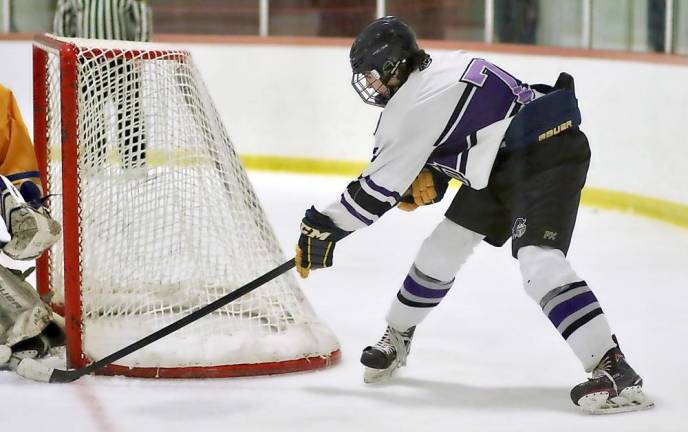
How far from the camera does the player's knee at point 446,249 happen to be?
2975 millimetres

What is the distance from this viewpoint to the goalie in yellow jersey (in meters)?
3.01

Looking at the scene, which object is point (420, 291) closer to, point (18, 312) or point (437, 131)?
point (437, 131)

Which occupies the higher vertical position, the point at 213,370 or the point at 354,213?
the point at 354,213

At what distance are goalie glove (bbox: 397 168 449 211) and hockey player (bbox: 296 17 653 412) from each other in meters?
Result: 0.02

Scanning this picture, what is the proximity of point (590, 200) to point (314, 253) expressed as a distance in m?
3.28

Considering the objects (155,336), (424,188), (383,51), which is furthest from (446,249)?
(155,336)

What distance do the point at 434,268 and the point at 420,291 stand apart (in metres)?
0.07

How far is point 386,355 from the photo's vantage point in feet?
9.83

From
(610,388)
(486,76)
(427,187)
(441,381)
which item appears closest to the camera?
(610,388)

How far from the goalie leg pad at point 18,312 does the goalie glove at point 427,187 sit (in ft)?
2.96

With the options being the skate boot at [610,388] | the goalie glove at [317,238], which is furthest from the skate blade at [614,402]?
the goalie glove at [317,238]

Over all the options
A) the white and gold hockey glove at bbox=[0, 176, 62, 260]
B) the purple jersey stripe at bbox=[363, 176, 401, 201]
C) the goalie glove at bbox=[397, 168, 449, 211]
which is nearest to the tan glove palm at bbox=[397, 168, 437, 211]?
the goalie glove at bbox=[397, 168, 449, 211]

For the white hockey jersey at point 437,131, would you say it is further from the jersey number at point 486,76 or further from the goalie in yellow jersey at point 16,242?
the goalie in yellow jersey at point 16,242

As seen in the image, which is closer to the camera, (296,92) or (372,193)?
(372,193)
